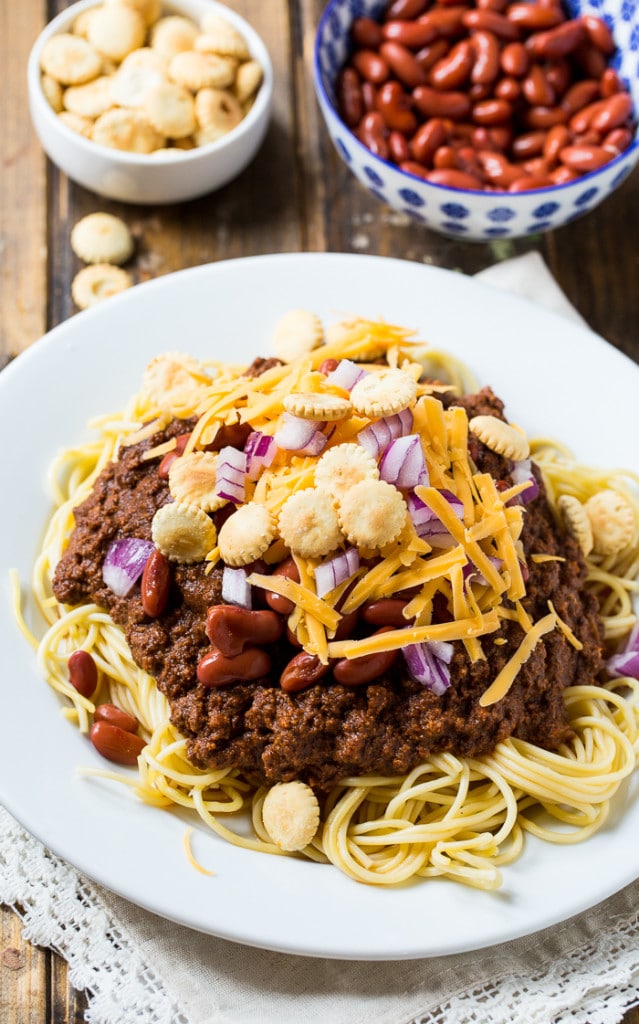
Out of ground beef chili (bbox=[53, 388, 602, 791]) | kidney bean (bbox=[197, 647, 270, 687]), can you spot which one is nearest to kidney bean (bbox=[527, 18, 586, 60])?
ground beef chili (bbox=[53, 388, 602, 791])

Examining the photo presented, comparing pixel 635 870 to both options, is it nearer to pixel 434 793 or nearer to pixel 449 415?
pixel 434 793

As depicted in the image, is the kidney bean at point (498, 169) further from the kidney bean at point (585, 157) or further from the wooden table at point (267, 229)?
the wooden table at point (267, 229)

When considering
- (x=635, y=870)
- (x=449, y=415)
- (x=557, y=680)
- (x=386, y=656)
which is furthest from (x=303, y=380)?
(x=635, y=870)

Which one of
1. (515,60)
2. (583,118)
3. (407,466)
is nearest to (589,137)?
(583,118)

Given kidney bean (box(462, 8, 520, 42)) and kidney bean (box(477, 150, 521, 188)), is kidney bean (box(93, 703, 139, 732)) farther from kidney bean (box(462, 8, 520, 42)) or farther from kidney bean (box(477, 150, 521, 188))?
kidney bean (box(462, 8, 520, 42))


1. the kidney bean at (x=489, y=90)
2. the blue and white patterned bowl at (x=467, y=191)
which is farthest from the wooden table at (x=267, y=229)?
the kidney bean at (x=489, y=90)

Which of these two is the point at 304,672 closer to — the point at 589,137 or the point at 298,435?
the point at 298,435
